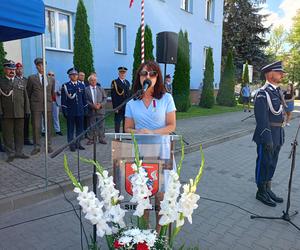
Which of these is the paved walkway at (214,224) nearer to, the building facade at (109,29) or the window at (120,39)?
the building facade at (109,29)

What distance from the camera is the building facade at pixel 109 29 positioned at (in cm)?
1153

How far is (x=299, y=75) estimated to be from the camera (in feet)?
141

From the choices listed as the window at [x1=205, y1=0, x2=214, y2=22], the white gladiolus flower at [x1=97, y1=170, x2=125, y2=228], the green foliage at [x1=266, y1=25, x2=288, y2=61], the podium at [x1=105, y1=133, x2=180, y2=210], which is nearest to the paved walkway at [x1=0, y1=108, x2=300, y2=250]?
the podium at [x1=105, y1=133, x2=180, y2=210]

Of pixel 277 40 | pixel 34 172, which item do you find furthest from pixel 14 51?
pixel 277 40

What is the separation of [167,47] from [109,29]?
6.27m

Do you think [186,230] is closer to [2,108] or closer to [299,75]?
[2,108]

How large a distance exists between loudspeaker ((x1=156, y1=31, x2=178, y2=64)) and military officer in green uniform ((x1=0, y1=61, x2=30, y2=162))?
3.72m

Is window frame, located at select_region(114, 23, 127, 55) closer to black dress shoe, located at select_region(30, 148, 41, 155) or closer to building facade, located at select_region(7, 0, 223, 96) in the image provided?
building facade, located at select_region(7, 0, 223, 96)

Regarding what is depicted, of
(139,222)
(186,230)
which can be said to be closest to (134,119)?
(139,222)

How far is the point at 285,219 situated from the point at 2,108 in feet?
17.5

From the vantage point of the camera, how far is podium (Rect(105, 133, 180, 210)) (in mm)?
2377

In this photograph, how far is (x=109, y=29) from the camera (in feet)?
44.2

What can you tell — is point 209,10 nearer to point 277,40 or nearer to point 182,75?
point 182,75

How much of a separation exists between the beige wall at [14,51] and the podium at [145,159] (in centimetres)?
950
